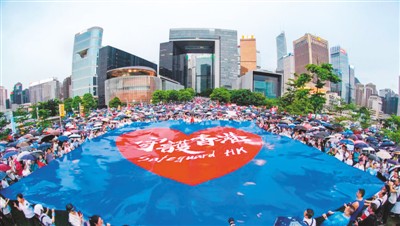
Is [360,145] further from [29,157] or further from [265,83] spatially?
[265,83]

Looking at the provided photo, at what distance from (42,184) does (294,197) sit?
1001 centimetres

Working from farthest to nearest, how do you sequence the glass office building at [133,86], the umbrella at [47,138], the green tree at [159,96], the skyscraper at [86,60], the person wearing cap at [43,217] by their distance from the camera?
the skyscraper at [86,60] → the glass office building at [133,86] → the green tree at [159,96] → the umbrella at [47,138] → the person wearing cap at [43,217]

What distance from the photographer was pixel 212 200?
22.9ft

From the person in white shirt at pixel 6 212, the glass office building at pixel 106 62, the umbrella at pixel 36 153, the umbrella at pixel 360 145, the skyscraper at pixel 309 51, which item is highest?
the skyscraper at pixel 309 51

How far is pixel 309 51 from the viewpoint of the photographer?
518 ft

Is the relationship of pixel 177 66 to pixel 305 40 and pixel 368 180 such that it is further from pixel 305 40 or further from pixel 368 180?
pixel 368 180

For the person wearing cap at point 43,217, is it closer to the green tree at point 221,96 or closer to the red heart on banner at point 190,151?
the red heart on banner at point 190,151

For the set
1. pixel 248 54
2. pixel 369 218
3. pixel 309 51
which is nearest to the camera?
pixel 369 218

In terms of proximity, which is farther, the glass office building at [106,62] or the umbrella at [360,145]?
the glass office building at [106,62]

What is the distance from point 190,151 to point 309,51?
179659 millimetres

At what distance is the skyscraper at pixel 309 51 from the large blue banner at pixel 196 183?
171810 mm

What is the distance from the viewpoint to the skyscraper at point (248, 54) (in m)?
179

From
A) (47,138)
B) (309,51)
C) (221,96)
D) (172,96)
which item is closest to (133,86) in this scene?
(172,96)

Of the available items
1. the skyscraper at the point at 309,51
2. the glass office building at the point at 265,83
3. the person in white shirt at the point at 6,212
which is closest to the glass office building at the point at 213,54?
the glass office building at the point at 265,83
